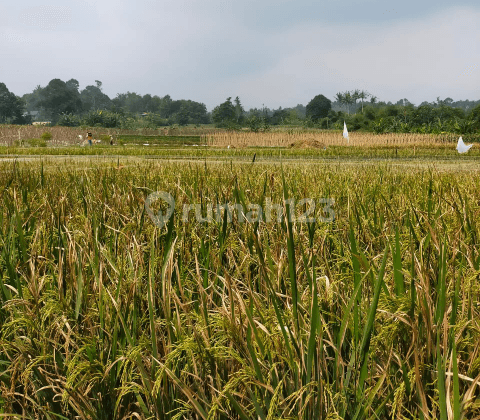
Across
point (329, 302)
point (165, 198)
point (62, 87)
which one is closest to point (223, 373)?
point (329, 302)

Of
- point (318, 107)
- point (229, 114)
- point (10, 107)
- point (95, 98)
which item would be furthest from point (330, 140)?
point (95, 98)

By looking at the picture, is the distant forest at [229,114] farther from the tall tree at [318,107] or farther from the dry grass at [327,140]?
the dry grass at [327,140]

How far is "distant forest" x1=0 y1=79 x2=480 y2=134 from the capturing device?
186 feet

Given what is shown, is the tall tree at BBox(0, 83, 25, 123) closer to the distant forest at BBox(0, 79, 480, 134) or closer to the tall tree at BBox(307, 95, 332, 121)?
the distant forest at BBox(0, 79, 480, 134)

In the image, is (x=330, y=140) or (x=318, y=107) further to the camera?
(x=318, y=107)

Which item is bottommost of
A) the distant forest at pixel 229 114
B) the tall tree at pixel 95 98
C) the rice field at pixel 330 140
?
the rice field at pixel 330 140

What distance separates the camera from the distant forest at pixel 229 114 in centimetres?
5662

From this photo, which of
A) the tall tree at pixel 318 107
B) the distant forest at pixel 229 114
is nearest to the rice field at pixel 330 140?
the distant forest at pixel 229 114

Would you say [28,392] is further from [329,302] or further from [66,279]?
[329,302]

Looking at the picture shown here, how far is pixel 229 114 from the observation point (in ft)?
275

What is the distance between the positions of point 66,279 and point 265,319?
2.11ft

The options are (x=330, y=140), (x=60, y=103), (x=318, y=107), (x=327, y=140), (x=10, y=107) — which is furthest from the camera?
(x=60, y=103)

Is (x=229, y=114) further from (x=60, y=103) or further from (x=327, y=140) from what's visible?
(x=60, y=103)

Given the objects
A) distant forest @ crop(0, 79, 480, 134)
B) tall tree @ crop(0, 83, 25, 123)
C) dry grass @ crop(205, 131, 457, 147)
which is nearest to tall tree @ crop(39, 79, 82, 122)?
distant forest @ crop(0, 79, 480, 134)
